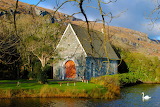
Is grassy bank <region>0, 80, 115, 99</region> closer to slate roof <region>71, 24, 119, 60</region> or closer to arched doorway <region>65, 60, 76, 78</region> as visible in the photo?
slate roof <region>71, 24, 119, 60</region>

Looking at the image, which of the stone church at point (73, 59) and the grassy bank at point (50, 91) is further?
the stone church at point (73, 59)

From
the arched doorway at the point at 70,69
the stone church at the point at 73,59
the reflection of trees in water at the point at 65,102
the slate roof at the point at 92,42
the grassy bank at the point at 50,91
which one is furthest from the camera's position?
the arched doorway at the point at 70,69

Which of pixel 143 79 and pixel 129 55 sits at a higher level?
pixel 129 55

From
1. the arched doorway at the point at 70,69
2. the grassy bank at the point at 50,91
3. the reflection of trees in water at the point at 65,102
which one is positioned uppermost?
the arched doorway at the point at 70,69

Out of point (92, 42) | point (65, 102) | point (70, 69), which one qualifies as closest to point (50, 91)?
point (65, 102)

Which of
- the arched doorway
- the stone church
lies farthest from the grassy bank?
the arched doorway

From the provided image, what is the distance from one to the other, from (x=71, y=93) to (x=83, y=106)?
422 cm

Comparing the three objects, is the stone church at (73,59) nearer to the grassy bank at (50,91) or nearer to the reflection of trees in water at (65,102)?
the grassy bank at (50,91)

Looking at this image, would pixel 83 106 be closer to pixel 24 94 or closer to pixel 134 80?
pixel 24 94

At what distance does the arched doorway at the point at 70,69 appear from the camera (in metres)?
33.4

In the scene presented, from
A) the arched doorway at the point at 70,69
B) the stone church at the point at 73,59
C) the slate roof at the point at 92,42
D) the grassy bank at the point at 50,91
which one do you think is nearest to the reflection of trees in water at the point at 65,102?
the grassy bank at the point at 50,91

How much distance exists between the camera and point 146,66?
46719 mm

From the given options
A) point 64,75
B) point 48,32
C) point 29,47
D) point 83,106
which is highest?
point 48,32

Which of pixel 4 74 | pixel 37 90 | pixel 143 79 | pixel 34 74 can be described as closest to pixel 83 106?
pixel 37 90
